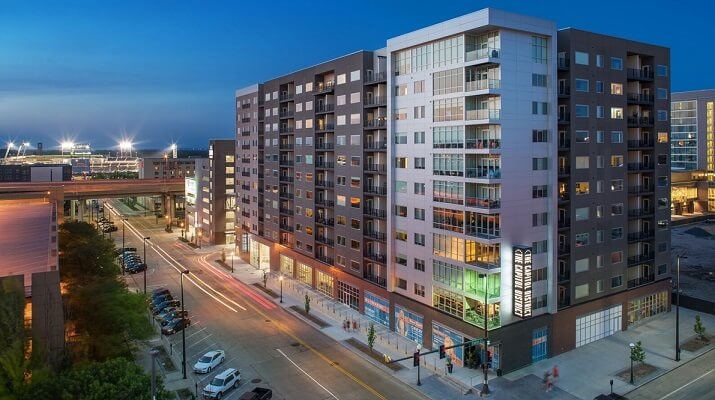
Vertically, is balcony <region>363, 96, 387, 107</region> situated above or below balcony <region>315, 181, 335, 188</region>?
above

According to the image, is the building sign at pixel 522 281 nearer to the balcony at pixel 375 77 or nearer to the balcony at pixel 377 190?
the balcony at pixel 377 190

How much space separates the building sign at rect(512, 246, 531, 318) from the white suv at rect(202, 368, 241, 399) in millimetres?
25198

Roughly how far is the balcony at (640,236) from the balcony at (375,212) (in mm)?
27134

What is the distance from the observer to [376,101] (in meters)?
60.9

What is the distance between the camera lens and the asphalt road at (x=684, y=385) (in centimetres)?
4097

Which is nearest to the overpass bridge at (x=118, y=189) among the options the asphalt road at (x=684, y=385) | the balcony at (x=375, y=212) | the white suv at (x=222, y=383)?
the balcony at (x=375, y=212)

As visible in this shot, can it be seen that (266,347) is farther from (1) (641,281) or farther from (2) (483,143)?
(1) (641,281)

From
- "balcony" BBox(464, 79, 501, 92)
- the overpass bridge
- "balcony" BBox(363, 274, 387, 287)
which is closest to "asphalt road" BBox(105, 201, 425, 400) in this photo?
"balcony" BBox(363, 274, 387, 287)

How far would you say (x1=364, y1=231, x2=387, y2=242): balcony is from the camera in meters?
59.8

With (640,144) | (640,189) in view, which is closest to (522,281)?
(640,189)

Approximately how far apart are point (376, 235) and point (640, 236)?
96.6 ft

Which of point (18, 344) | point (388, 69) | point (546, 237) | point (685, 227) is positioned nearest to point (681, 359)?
point (546, 237)

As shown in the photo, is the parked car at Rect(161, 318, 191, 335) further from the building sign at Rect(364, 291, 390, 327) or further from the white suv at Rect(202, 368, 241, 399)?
the building sign at Rect(364, 291, 390, 327)

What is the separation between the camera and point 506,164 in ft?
153
